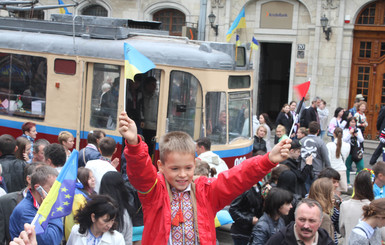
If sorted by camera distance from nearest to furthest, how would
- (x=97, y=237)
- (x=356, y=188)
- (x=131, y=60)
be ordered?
(x=131, y=60)
(x=97, y=237)
(x=356, y=188)

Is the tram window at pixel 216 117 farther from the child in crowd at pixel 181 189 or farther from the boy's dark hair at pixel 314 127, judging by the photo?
the child in crowd at pixel 181 189

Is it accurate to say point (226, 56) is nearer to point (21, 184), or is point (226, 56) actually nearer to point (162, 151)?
point (21, 184)

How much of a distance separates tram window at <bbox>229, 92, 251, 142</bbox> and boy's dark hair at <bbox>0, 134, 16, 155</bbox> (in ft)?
14.5

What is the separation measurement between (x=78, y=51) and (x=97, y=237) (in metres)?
6.68

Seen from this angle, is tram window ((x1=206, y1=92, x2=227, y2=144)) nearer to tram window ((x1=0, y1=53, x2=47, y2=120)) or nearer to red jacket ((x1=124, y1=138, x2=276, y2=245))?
tram window ((x1=0, y1=53, x2=47, y2=120))

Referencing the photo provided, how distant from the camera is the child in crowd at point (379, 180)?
22.9 ft

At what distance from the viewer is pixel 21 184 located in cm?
738

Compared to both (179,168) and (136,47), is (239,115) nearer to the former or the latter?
→ (136,47)

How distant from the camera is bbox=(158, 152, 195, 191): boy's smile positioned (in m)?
3.66

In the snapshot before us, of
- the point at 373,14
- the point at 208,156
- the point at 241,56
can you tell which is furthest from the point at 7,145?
the point at 373,14

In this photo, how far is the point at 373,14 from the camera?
65.1ft

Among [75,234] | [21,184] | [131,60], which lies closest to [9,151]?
[21,184]

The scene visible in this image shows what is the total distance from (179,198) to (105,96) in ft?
24.0

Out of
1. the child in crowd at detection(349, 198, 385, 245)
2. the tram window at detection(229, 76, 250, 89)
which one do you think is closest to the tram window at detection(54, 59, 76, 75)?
the tram window at detection(229, 76, 250, 89)
